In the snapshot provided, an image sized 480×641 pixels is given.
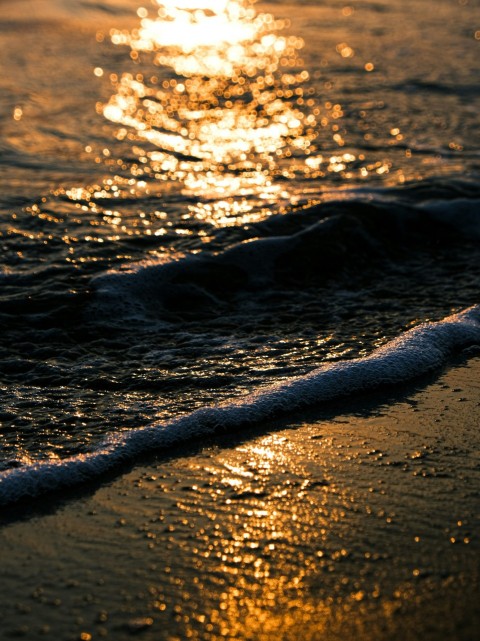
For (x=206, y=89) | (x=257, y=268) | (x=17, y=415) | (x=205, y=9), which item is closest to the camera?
(x=17, y=415)

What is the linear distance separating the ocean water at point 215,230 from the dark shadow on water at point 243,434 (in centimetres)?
4

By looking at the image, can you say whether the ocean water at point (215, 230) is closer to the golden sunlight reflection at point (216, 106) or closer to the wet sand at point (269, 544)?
the golden sunlight reflection at point (216, 106)

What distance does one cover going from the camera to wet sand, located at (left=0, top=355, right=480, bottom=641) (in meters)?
2.30

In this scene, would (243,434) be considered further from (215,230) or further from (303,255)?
(215,230)

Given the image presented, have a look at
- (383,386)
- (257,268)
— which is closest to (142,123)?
(257,268)

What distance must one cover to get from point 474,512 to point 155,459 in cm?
106

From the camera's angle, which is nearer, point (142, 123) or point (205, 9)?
point (142, 123)

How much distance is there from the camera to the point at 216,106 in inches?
307

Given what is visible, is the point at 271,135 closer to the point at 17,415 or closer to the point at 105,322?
the point at 105,322

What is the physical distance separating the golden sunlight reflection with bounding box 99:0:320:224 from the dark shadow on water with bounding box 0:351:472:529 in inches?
88.0

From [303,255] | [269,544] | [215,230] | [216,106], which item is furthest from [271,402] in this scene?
[216,106]

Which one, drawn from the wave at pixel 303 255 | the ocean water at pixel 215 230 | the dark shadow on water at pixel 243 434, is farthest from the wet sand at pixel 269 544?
the wave at pixel 303 255

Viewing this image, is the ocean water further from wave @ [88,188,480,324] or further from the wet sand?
the wet sand

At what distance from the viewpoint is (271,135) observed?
710 cm
